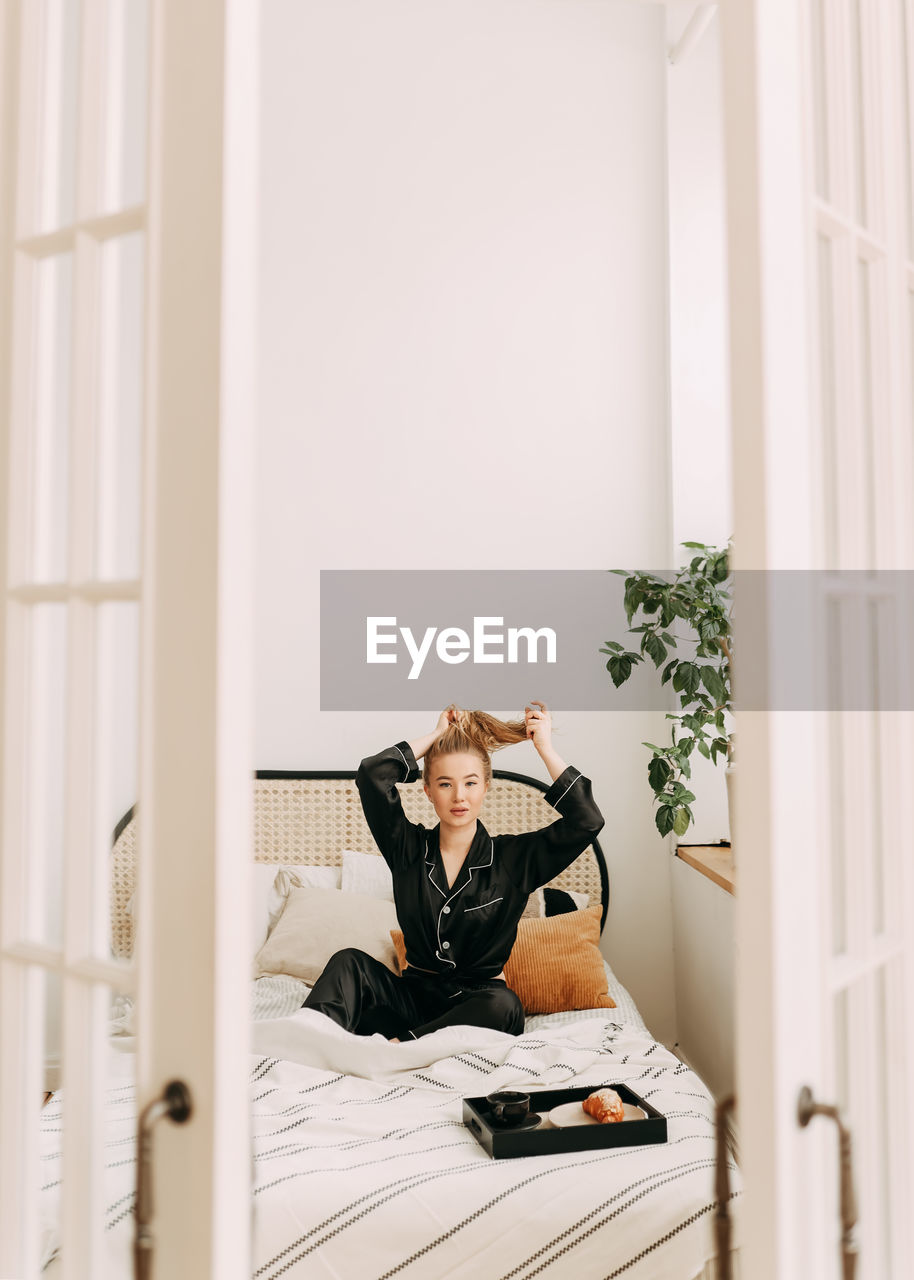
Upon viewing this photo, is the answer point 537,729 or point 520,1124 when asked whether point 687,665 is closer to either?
point 537,729

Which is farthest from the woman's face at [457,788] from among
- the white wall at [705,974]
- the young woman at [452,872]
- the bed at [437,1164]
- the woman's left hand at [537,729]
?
the white wall at [705,974]

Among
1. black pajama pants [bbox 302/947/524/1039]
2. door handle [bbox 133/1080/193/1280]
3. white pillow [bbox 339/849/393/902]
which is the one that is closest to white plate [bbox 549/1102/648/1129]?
black pajama pants [bbox 302/947/524/1039]

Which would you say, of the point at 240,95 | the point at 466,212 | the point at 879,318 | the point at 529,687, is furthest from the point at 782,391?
the point at 466,212

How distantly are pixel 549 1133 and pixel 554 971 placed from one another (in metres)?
1.13

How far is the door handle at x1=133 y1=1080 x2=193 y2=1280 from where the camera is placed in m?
0.94

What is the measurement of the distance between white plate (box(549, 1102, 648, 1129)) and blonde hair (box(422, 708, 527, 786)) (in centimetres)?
115

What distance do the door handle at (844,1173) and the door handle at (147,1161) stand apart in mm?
561

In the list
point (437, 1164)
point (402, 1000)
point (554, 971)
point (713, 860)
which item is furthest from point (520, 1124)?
point (713, 860)

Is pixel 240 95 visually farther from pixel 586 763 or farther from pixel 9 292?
pixel 586 763

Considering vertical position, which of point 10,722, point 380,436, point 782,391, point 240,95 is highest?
point 380,436

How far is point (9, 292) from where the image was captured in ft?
→ 3.71

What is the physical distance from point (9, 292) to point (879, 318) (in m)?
0.95

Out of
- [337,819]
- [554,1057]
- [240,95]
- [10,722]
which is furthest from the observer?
[337,819]

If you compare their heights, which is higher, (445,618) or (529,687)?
(445,618)
